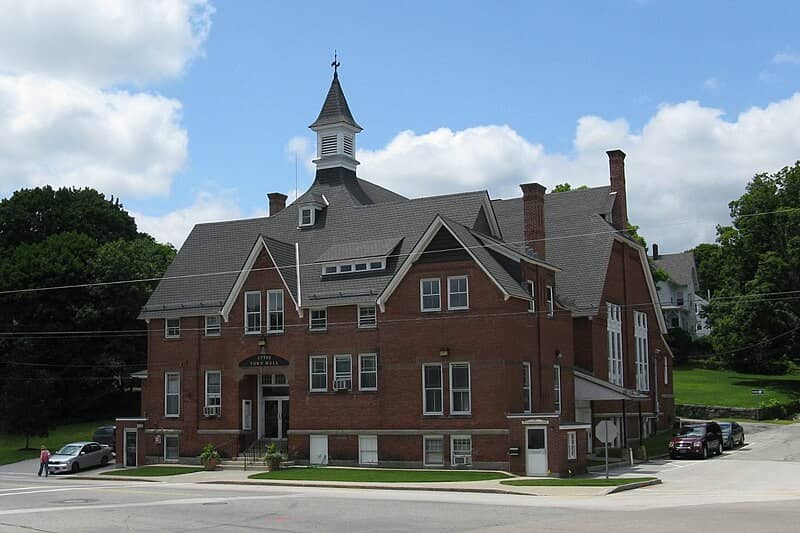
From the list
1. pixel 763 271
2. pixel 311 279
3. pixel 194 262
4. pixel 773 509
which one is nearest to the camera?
pixel 773 509

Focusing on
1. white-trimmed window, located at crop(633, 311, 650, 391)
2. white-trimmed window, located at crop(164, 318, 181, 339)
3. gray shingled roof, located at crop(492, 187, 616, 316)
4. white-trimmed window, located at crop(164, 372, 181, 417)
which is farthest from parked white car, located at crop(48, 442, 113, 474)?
white-trimmed window, located at crop(633, 311, 650, 391)

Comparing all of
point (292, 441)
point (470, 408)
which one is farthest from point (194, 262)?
point (470, 408)

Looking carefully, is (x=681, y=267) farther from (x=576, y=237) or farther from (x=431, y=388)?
(x=431, y=388)

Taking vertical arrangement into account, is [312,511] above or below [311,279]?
below

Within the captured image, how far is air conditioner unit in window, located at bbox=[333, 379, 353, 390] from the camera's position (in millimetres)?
43588

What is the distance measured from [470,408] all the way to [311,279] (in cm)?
1126

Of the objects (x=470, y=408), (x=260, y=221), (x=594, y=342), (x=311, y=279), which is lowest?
(x=470, y=408)

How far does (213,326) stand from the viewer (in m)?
48.5

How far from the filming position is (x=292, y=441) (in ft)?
Answer: 147

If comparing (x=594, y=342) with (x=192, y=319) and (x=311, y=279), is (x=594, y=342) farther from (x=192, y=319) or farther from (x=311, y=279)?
(x=192, y=319)

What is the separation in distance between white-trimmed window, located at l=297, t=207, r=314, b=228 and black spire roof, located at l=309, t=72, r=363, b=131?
7526 millimetres

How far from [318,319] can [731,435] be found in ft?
76.7

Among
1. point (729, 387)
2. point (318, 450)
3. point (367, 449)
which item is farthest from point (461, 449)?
point (729, 387)

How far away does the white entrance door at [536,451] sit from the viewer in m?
37.4
